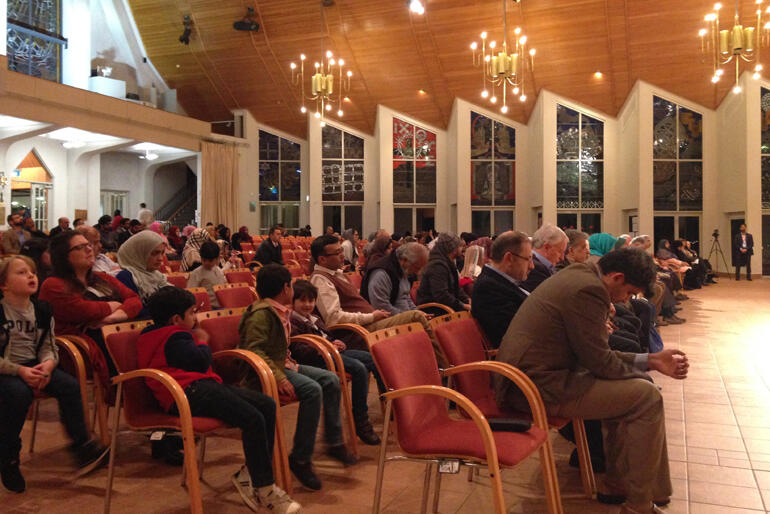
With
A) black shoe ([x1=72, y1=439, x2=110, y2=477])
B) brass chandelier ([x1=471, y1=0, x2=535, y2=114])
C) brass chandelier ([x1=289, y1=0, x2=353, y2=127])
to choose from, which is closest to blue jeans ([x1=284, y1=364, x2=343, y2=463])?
black shoe ([x1=72, y1=439, x2=110, y2=477])

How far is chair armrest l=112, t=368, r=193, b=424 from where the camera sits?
2.42 metres

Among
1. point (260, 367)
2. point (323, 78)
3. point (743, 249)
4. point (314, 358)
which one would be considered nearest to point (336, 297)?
point (314, 358)

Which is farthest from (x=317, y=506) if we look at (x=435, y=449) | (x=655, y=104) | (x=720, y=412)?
(x=655, y=104)

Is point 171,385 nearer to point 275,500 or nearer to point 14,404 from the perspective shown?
point 275,500

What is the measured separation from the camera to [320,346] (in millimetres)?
3426

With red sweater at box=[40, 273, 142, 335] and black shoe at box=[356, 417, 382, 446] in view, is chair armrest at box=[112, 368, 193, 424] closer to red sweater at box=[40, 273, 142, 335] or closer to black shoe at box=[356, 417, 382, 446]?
red sweater at box=[40, 273, 142, 335]

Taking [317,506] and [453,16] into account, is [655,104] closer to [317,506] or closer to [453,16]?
[453,16]

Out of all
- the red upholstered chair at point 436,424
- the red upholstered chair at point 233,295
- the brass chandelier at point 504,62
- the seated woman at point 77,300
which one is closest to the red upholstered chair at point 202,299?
the red upholstered chair at point 233,295

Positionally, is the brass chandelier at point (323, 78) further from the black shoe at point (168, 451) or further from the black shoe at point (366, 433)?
the black shoe at point (168, 451)

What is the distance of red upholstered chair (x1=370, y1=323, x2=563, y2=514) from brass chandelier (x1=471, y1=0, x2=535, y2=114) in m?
8.80

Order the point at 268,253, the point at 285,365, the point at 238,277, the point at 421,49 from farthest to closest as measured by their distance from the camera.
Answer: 1. the point at 421,49
2. the point at 268,253
3. the point at 238,277
4. the point at 285,365

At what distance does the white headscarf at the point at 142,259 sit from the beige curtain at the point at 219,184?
15.6 m

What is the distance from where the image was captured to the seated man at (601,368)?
2.61 metres

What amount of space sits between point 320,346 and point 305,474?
66 cm
